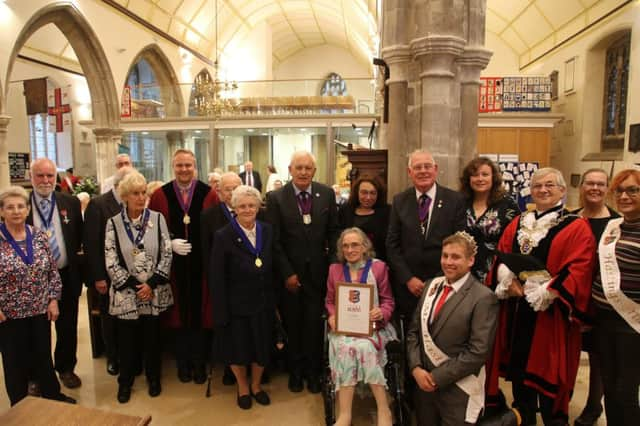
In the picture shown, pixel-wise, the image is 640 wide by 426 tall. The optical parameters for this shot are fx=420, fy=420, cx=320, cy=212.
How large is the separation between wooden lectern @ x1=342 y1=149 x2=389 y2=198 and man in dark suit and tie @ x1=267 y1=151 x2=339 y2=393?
1.02 m

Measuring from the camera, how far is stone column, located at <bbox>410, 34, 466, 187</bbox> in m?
3.38

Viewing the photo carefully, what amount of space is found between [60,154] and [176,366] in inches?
533

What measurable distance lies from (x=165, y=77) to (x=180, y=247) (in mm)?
15083

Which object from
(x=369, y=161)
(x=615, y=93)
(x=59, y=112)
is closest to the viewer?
(x=369, y=161)

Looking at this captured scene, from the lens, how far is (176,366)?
3.49 meters

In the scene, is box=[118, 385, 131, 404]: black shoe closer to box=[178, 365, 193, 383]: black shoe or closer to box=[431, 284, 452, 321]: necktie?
box=[178, 365, 193, 383]: black shoe

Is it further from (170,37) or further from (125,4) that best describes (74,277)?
(170,37)

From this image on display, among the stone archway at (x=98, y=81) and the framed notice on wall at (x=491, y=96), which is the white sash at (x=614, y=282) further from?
the stone archway at (x=98, y=81)

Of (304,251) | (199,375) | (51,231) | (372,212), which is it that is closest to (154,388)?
(199,375)

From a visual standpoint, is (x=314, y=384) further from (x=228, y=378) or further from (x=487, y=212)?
(x=487, y=212)

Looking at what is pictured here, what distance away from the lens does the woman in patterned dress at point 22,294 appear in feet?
7.86

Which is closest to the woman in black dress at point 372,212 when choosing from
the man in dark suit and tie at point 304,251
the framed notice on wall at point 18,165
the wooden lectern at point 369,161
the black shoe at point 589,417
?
the man in dark suit and tie at point 304,251

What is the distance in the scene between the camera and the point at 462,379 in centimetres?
214

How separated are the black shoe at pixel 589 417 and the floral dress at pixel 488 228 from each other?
3.42ft
